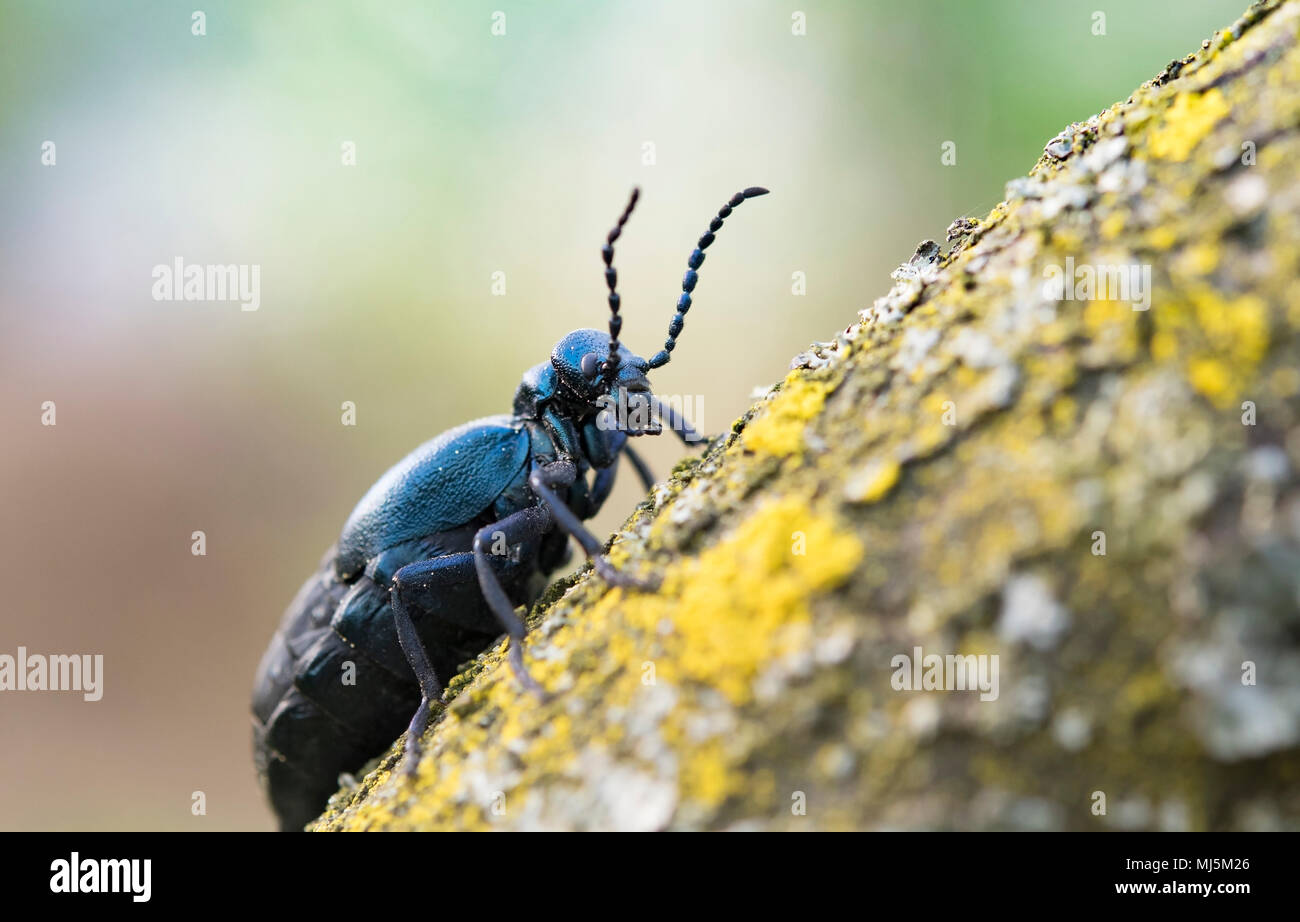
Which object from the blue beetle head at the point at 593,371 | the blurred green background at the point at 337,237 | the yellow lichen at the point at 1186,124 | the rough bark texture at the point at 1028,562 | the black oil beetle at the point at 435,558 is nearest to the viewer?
the rough bark texture at the point at 1028,562

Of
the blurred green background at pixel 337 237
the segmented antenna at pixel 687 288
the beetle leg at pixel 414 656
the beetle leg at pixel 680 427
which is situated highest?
the blurred green background at pixel 337 237

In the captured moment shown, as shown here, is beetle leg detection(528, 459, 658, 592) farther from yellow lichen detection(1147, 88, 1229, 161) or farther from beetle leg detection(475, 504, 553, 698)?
yellow lichen detection(1147, 88, 1229, 161)

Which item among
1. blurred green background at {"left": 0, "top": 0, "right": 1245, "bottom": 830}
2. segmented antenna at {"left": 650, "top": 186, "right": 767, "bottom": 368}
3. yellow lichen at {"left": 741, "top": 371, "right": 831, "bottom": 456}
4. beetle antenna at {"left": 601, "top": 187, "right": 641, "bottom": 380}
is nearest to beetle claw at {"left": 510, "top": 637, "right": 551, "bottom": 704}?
yellow lichen at {"left": 741, "top": 371, "right": 831, "bottom": 456}

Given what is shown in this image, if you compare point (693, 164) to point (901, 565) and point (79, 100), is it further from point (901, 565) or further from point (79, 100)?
point (901, 565)

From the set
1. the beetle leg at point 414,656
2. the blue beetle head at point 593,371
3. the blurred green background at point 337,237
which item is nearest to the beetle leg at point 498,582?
the beetle leg at point 414,656

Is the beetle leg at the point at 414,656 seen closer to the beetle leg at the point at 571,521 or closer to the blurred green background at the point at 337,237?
the beetle leg at the point at 571,521

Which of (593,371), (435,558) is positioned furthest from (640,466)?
(435,558)

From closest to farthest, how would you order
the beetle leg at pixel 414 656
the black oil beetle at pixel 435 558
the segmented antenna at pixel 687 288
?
1. the beetle leg at pixel 414 656
2. the segmented antenna at pixel 687 288
3. the black oil beetle at pixel 435 558
